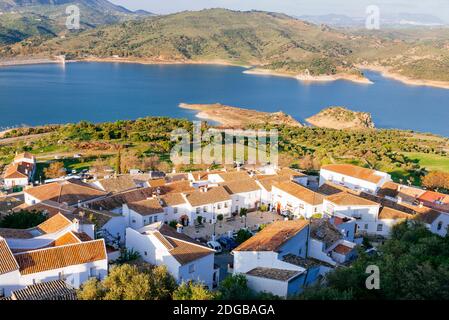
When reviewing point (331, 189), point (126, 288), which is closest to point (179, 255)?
point (126, 288)

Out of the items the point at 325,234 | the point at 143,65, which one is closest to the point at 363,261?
the point at 325,234

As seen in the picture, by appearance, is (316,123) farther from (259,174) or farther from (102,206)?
(102,206)

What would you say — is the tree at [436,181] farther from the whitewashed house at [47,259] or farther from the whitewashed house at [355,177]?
the whitewashed house at [47,259]

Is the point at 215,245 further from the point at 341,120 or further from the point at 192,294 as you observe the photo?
the point at 341,120

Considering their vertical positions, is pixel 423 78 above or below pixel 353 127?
above

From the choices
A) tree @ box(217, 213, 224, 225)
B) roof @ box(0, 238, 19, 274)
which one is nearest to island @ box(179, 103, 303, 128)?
tree @ box(217, 213, 224, 225)

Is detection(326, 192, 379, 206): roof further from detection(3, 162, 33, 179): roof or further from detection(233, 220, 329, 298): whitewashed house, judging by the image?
detection(3, 162, 33, 179): roof

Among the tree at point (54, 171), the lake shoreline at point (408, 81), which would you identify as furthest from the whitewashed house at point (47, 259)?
the lake shoreline at point (408, 81)
